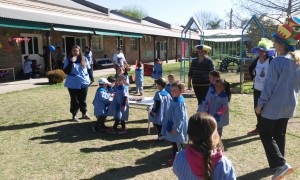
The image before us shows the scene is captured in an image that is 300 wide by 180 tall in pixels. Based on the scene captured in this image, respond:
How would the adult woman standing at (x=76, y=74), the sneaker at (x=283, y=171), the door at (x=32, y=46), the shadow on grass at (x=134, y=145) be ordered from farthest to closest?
the door at (x=32, y=46) < the adult woman standing at (x=76, y=74) < the shadow on grass at (x=134, y=145) < the sneaker at (x=283, y=171)

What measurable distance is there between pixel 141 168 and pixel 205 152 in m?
2.41

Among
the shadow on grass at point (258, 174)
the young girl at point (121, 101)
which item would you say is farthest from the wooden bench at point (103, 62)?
the shadow on grass at point (258, 174)

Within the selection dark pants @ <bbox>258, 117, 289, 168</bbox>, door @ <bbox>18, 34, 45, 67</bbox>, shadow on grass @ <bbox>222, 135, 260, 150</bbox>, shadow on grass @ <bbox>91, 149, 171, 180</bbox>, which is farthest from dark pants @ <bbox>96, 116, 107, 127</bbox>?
door @ <bbox>18, 34, 45, 67</bbox>

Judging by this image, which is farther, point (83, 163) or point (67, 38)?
point (67, 38)

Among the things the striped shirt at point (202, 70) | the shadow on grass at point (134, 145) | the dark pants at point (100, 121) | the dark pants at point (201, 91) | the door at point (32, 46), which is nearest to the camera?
the shadow on grass at point (134, 145)

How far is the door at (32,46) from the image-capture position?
1595cm

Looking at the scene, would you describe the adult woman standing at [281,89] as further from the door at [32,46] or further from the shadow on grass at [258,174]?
the door at [32,46]

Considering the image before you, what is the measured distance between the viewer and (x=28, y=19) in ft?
41.5

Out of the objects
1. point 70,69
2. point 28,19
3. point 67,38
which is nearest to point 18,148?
point 70,69

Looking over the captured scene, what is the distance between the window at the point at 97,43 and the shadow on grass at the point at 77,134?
16537mm

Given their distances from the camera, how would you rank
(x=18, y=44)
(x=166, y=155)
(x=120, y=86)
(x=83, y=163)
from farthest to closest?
(x=18, y=44), (x=120, y=86), (x=166, y=155), (x=83, y=163)

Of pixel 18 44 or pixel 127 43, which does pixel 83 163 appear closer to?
pixel 18 44

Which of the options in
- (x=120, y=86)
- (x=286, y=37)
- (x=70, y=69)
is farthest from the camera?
(x=70, y=69)

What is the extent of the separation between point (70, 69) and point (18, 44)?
419 inches
